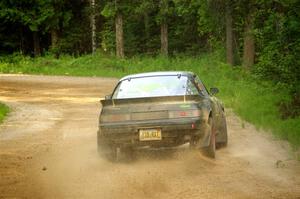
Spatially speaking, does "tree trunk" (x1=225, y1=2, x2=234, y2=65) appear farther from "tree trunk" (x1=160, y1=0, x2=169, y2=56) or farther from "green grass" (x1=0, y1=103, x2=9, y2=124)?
"green grass" (x1=0, y1=103, x2=9, y2=124)

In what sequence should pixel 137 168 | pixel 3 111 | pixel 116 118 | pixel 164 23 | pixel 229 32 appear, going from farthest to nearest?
1. pixel 164 23
2. pixel 229 32
3. pixel 3 111
4. pixel 116 118
5. pixel 137 168

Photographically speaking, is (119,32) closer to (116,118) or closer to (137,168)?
(116,118)

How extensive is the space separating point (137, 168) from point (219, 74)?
70.3 feet

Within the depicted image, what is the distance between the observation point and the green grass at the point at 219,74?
53.6ft

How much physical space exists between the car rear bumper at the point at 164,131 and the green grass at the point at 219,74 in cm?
289

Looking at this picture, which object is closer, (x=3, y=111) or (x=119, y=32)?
(x=3, y=111)

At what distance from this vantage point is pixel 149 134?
10.8m

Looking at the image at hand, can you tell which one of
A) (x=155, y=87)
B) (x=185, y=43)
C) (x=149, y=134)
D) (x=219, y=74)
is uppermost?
(x=155, y=87)

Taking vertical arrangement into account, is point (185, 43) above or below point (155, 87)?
below

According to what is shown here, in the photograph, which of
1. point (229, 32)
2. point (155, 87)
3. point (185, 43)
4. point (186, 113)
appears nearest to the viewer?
point (186, 113)

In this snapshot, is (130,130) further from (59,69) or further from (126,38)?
(126,38)

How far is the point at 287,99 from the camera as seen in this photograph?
19.0m

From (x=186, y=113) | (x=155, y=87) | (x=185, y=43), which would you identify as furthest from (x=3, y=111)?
(x=185, y=43)

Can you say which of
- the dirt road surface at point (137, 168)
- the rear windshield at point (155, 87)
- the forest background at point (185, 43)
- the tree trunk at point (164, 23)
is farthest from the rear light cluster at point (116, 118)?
the tree trunk at point (164, 23)
